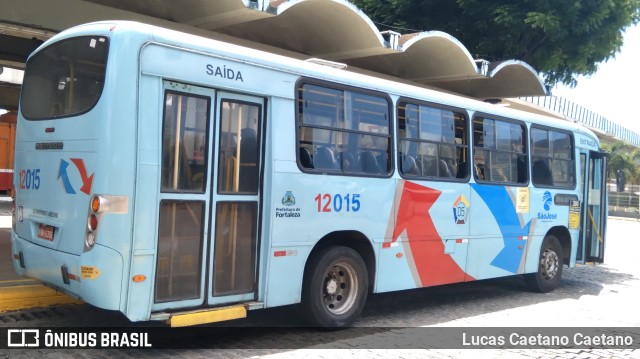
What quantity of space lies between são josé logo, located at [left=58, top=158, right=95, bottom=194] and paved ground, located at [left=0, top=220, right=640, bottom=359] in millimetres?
1605

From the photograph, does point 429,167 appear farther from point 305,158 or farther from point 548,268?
point 548,268

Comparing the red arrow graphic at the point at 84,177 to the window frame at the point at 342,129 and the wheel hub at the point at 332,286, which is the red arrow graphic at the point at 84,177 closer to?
the window frame at the point at 342,129

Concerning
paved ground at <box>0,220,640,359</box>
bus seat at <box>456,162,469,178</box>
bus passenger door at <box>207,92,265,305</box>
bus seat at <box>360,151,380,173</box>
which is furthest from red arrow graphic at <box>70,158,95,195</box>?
bus seat at <box>456,162,469,178</box>

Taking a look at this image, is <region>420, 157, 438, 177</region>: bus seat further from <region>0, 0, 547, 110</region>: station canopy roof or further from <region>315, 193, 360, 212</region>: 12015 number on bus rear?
<region>0, 0, 547, 110</region>: station canopy roof

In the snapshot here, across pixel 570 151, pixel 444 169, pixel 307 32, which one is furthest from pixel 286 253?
pixel 307 32

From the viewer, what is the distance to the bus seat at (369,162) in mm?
6980

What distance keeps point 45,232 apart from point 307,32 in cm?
788

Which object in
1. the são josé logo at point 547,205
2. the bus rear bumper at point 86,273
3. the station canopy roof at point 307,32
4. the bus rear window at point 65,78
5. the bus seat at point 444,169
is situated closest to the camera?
the bus rear bumper at point 86,273

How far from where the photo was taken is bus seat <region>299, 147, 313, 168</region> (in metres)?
6.30

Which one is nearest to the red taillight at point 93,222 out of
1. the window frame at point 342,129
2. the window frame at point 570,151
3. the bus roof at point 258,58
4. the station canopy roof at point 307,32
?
the bus roof at point 258,58

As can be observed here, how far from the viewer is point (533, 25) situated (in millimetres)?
12609

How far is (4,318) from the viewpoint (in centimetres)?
645

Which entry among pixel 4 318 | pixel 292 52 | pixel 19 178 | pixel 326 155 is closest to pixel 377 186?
pixel 326 155

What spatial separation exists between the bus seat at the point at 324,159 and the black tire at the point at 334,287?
961 millimetres
